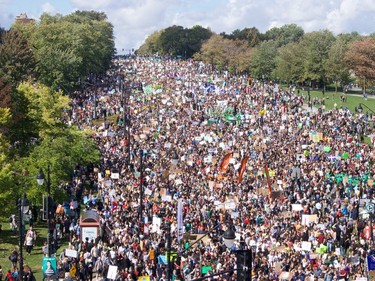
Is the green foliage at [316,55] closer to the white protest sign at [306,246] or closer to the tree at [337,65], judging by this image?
the tree at [337,65]

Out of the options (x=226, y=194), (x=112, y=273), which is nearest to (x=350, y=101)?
(x=226, y=194)

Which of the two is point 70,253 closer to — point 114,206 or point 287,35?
point 114,206

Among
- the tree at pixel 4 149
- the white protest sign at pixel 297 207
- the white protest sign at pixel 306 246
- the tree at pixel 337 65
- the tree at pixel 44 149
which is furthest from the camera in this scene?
the tree at pixel 337 65

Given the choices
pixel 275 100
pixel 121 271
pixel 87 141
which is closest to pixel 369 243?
pixel 121 271

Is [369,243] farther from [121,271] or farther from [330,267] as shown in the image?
[121,271]

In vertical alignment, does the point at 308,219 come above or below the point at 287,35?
below

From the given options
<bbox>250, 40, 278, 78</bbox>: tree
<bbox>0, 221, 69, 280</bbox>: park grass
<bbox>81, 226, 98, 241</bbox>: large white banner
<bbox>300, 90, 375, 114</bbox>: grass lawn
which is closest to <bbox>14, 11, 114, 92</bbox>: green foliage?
<bbox>250, 40, 278, 78</bbox>: tree

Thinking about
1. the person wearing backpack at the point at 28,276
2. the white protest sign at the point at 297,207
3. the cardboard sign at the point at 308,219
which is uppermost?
the white protest sign at the point at 297,207

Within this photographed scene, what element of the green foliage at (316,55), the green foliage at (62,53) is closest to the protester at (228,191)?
the green foliage at (62,53)
